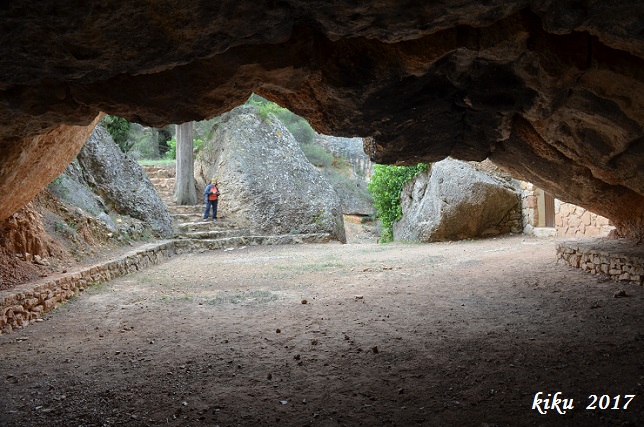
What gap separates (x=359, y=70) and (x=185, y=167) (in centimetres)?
1390

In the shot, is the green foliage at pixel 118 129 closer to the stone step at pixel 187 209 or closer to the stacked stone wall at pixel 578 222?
the stone step at pixel 187 209

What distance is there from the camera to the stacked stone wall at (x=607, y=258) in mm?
5824

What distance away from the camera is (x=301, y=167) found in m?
16.9

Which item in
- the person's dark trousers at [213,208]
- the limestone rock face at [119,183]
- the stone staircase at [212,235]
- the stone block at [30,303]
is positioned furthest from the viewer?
the person's dark trousers at [213,208]

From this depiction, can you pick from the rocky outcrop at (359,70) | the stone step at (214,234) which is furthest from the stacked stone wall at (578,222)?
the stone step at (214,234)

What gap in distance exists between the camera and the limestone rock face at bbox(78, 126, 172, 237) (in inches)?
452

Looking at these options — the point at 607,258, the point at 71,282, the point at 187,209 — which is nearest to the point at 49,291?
the point at 71,282

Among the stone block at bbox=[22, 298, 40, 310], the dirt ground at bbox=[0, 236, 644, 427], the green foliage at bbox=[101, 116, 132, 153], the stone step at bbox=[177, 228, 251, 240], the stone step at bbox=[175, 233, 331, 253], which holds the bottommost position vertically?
the dirt ground at bbox=[0, 236, 644, 427]

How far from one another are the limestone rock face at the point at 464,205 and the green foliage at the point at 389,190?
81.2 inches

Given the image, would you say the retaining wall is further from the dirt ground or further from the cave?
the dirt ground

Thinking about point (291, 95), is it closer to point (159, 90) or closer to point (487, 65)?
point (159, 90)

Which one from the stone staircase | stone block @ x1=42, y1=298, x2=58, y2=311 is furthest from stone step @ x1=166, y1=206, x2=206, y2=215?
stone block @ x1=42, y1=298, x2=58, y2=311

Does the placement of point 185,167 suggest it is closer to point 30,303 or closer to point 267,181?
point 267,181

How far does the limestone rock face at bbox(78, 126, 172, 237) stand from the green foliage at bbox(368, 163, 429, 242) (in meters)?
6.90
